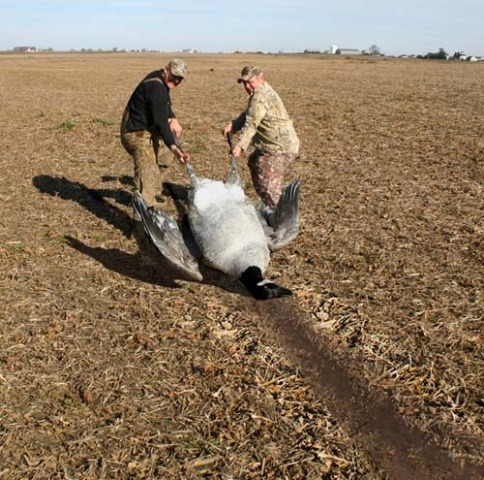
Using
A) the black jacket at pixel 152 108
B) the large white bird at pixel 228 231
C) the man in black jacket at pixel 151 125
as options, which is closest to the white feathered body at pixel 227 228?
the large white bird at pixel 228 231

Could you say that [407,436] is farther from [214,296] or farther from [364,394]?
[214,296]

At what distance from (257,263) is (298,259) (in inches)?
65.5

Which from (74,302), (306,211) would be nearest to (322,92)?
(306,211)

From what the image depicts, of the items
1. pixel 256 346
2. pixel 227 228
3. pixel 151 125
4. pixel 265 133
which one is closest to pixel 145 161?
pixel 151 125

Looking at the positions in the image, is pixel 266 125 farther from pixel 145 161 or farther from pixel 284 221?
pixel 145 161

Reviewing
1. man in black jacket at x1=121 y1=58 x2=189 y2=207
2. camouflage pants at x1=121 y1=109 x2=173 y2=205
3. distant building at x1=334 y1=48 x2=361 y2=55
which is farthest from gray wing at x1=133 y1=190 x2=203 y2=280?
distant building at x1=334 y1=48 x2=361 y2=55

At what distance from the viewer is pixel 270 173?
296 inches

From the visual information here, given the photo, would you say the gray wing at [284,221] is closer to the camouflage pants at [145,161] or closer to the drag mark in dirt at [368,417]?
the drag mark in dirt at [368,417]

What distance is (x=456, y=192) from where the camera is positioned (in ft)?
32.1

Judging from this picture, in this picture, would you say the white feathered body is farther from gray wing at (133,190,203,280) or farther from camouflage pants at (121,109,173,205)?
camouflage pants at (121,109,173,205)

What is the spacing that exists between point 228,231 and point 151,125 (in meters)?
2.70

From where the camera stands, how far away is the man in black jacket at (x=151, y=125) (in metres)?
7.52

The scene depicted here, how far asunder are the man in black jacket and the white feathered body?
0.91 meters

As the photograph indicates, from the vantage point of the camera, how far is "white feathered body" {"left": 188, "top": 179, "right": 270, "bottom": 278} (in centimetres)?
574
